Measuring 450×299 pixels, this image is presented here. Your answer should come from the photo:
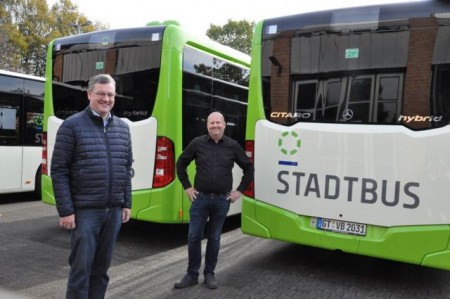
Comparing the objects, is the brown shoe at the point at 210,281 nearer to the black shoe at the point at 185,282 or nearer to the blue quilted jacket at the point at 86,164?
the black shoe at the point at 185,282

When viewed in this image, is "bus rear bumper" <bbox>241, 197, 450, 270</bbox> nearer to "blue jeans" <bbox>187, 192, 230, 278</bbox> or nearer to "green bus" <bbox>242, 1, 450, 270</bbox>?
"green bus" <bbox>242, 1, 450, 270</bbox>

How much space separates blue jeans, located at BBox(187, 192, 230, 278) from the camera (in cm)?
453

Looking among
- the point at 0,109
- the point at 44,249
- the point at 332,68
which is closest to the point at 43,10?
the point at 0,109

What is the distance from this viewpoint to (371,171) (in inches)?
175

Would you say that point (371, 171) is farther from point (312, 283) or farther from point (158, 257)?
point (158, 257)

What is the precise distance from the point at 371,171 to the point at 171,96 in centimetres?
267

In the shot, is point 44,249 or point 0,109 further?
point 0,109

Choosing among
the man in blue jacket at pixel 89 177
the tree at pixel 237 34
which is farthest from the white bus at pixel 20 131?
the tree at pixel 237 34

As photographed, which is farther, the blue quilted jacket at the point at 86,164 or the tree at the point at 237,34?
the tree at the point at 237,34

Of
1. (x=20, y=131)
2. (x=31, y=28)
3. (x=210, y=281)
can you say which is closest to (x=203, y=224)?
(x=210, y=281)

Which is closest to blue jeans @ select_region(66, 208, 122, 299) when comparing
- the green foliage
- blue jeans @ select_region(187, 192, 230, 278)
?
blue jeans @ select_region(187, 192, 230, 278)

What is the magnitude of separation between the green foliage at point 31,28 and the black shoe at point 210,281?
77.1 ft

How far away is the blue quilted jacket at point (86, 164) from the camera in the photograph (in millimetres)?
3164

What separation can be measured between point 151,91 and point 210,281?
102 inches
